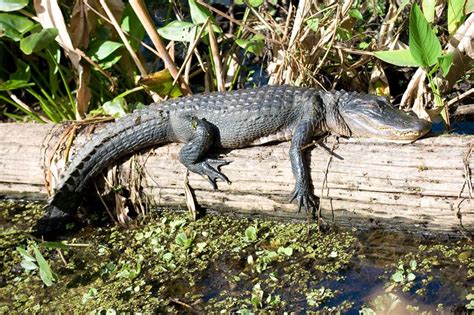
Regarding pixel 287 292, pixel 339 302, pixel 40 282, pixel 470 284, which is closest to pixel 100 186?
pixel 40 282

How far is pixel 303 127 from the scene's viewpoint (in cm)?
391

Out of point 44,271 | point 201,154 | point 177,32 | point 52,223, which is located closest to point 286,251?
point 201,154

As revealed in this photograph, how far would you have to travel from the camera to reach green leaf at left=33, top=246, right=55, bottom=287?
3391 mm

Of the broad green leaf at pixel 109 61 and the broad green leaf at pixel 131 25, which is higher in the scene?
the broad green leaf at pixel 131 25

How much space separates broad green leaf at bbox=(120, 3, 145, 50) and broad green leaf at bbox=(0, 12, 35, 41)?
633 millimetres

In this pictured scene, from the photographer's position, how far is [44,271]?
348 cm

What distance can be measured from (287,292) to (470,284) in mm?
899

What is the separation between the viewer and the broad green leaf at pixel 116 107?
4.59m

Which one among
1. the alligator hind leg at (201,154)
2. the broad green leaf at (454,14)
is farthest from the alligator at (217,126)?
A: the broad green leaf at (454,14)

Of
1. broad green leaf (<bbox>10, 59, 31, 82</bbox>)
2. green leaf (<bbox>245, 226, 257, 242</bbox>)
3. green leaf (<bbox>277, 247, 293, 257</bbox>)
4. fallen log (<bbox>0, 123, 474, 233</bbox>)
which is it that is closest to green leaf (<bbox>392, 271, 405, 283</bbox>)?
fallen log (<bbox>0, 123, 474, 233</bbox>)

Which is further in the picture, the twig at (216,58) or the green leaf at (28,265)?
the twig at (216,58)

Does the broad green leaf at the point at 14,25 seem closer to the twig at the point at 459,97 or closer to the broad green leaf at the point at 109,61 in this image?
the broad green leaf at the point at 109,61

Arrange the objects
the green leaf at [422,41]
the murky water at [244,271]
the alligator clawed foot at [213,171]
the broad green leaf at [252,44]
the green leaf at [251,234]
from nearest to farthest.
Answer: the murky water at [244,271] < the green leaf at [422,41] < the green leaf at [251,234] < the alligator clawed foot at [213,171] < the broad green leaf at [252,44]

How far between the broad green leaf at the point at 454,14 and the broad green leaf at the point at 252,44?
48.8 inches
